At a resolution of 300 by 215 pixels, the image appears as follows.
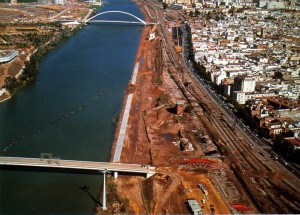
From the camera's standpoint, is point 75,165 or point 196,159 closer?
point 75,165

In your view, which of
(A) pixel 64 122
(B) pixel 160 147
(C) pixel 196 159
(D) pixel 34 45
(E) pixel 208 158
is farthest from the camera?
(D) pixel 34 45

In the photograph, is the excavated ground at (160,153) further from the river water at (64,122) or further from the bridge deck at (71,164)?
the river water at (64,122)

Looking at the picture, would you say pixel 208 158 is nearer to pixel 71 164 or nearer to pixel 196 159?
pixel 196 159

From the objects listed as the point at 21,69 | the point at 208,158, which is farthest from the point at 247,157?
the point at 21,69

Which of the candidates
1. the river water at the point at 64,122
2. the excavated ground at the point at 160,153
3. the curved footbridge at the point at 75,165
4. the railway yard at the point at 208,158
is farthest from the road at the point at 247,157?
the river water at the point at 64,122

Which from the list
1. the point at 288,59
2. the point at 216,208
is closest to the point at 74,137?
the point at 216,208

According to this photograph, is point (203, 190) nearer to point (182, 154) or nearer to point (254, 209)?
point (254, 209)
